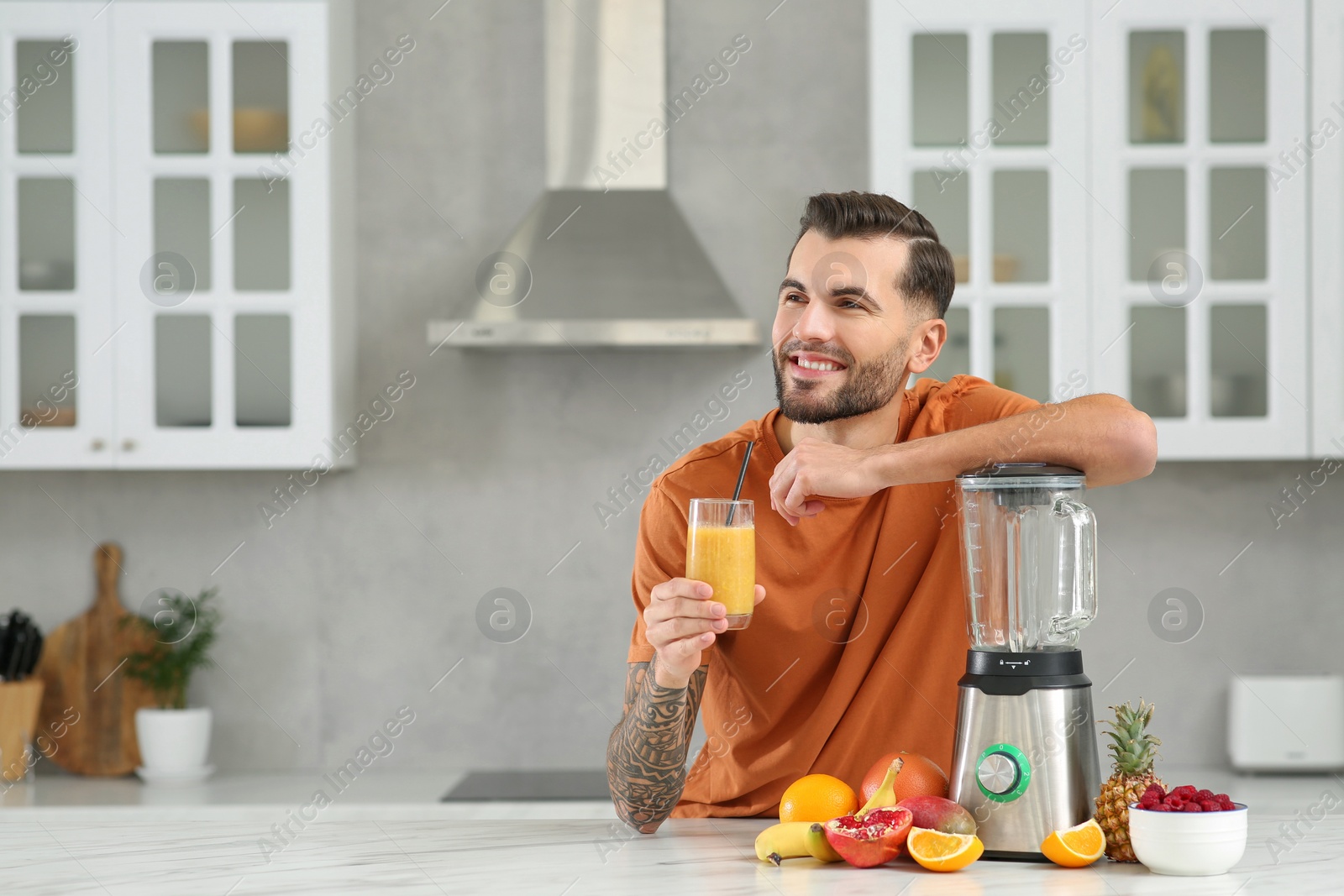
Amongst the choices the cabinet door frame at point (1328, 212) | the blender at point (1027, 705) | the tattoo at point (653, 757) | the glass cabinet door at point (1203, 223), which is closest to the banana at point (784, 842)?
the blender at point (1027, 705)

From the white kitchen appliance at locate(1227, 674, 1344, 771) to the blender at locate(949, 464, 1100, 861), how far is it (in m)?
1.98

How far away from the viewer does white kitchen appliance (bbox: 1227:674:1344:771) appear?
2.96 m

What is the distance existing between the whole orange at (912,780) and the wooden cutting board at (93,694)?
2.48m

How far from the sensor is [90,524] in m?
3.25

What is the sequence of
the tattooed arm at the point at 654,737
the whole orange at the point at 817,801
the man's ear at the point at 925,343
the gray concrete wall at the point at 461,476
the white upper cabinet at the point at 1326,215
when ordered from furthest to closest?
the gray concrete wall at the point at 461,476
the white upper cabinet at the point at 1326,215
the man's ear at the point at 925,343
the tattooed arm at the point at 654,737
the whole orange at the point at 817,801

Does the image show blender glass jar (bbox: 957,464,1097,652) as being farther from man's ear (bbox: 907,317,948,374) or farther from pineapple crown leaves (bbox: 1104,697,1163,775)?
man's ear (bbox: 907,317,948,374)

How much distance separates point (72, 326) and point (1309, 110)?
3107 millimetres

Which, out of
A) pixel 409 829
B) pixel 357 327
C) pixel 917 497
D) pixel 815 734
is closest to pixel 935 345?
pixel 917 497

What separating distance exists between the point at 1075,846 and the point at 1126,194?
6.80 ft

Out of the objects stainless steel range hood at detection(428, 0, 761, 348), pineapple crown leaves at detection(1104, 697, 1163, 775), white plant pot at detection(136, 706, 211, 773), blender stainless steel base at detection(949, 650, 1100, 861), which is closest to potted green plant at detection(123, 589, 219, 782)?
white plant pot at detection(136, 706, 211, 773)

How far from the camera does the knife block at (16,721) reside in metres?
2.97

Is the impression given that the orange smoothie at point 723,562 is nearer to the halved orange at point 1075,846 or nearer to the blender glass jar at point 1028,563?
the blender glass jar at point 1028,563

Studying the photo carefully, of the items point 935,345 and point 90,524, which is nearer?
point 935,345

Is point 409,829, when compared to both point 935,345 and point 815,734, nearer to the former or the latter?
point 815,734
